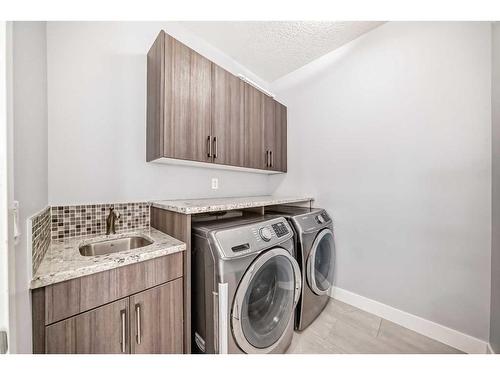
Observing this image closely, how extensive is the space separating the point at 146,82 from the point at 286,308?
2006mm

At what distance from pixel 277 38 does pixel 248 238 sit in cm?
190

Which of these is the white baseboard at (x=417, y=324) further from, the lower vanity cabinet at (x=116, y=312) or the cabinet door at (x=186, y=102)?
the cabinet door at (x=186, y=102)

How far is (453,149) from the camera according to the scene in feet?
4.11

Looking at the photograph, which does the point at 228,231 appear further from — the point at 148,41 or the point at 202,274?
the point at 148,41

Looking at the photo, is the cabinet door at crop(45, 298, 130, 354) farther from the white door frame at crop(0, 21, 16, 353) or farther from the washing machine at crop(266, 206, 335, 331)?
the washing machine at crop(266, 206, 335, 331)

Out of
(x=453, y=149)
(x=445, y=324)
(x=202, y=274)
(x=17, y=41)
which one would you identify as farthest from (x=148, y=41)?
(x=445, y=324)

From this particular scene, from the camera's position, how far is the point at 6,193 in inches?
18.5

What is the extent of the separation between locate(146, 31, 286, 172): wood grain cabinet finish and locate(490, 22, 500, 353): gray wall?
5.27 ft

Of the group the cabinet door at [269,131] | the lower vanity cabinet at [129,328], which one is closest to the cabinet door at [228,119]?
the cabinet door at [269,131]

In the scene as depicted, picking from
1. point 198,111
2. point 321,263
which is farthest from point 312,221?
point 198,111

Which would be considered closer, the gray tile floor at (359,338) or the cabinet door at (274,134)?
the gray tile floor at (359,338)

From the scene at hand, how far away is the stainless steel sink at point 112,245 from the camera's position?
109cm

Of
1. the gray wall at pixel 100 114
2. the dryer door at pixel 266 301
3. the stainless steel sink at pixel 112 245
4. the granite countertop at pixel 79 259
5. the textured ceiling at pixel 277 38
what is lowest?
the dryer door at pixel 266 301

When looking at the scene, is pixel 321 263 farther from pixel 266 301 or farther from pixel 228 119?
pixel 228 119
